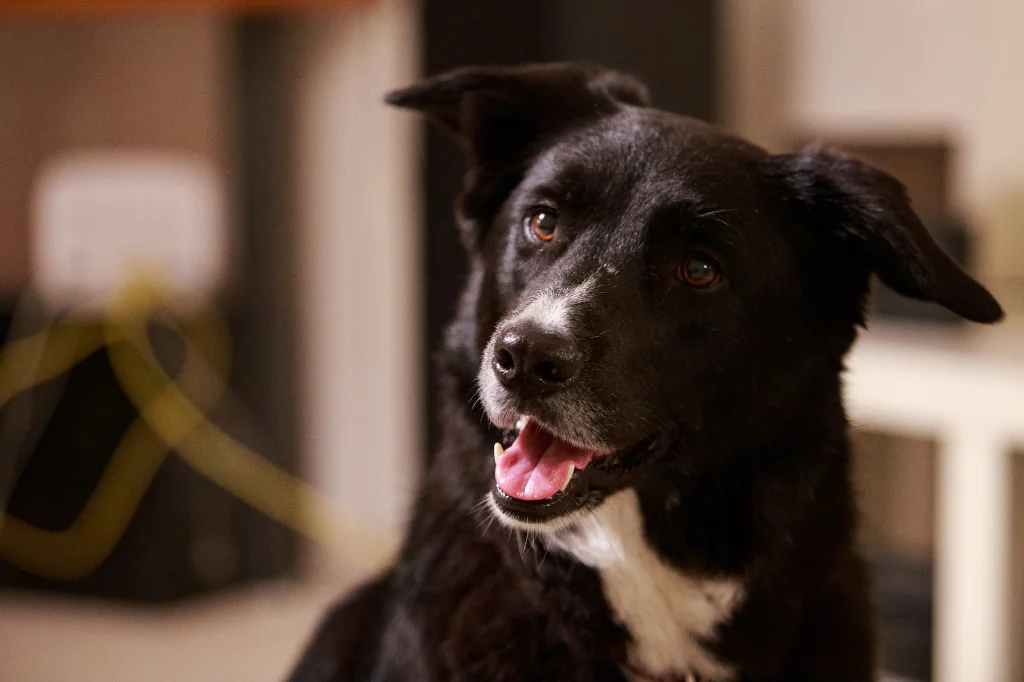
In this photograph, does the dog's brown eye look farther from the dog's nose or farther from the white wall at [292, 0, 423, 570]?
the white wall at [292, 0, 423, 570]

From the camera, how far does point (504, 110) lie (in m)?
1.49

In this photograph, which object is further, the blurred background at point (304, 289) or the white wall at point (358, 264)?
the white wall at point (358, 264)

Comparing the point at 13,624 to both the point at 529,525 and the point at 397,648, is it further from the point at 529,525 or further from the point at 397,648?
the point at 529,525

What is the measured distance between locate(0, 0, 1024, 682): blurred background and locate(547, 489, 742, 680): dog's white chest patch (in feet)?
4.37

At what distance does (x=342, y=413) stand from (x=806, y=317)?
2454 millimetres

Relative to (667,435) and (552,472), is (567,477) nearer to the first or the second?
(552,472)

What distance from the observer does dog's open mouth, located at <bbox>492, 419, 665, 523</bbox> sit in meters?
1.25

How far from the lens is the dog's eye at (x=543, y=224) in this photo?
1.41 metres

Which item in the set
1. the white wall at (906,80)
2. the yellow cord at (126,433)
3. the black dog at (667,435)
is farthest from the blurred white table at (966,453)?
the yellow cord at (126,433)

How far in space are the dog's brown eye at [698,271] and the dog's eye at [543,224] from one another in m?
0.16

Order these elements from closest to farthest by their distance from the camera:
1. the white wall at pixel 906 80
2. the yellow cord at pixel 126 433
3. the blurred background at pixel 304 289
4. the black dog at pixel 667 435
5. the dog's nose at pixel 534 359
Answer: the dog's nose at pixel 534 359 < the black dog at pixel 667 435 < the blurred background at pixel 304 289 < the white wall at pixel 906 80 < the yellow cord at pixel 126 433

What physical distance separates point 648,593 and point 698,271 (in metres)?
0.38

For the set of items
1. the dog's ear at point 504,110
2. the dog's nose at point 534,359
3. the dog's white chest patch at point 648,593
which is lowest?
the dog's white chest patch at point 648,593

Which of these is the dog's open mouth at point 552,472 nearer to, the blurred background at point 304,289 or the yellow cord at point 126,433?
the blurred background at point 304,289
